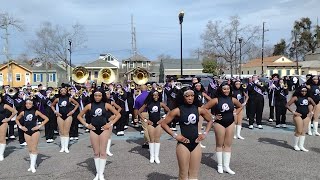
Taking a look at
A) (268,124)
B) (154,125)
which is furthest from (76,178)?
(268,124)

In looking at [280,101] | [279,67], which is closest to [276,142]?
[280,101]

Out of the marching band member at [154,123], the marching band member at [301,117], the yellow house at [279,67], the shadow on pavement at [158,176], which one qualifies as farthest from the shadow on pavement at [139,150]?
the yellow house at [279,67]

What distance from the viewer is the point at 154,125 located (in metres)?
8.27

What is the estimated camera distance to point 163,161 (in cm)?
826

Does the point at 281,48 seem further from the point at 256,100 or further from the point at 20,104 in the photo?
the point at 20,104

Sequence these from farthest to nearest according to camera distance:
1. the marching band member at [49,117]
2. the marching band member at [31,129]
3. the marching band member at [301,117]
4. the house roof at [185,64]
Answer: the house roof at [185,64], the marching band member at [49,117], the marching band member at [301,117], the marching band member at [31,129]

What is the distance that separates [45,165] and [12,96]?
4.05 metres

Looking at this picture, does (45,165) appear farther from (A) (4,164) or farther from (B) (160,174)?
(B) (160,174)

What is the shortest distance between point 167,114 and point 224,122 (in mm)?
1835

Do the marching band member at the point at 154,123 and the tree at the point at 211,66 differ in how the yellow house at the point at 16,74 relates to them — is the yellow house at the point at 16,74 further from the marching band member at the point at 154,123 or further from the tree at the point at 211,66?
the marching band member at the point at 154,123

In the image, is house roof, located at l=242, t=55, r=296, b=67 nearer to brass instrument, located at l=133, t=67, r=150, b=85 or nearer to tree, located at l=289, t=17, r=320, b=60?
tree, located at l=289, t=17, r=320, b=60

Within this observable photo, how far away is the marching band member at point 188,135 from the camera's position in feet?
17.5

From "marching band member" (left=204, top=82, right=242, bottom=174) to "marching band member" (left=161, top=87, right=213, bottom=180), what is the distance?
5.25 ft

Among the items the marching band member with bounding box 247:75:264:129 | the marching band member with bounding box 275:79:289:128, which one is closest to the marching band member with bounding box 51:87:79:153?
the marching band member with bounding box 247:75:264:129
